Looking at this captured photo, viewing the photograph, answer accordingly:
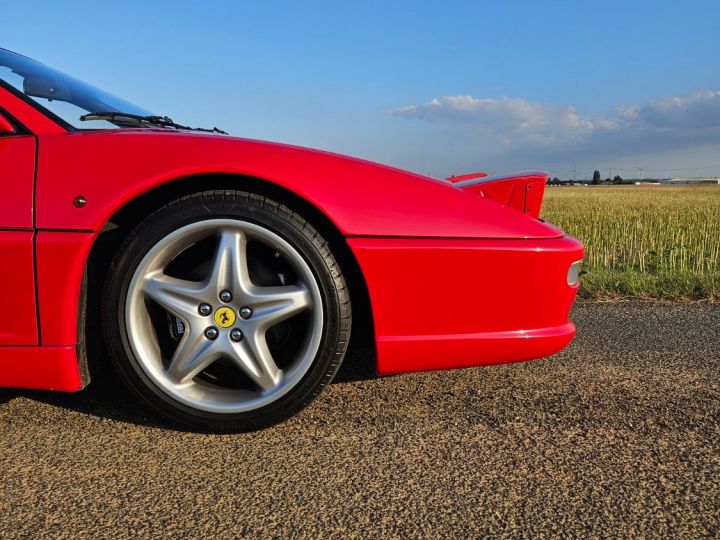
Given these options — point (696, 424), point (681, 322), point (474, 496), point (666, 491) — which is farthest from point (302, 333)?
point (681, 322)

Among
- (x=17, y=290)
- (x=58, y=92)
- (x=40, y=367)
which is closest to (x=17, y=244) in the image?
(x=17, y=290)

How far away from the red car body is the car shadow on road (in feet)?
0.88

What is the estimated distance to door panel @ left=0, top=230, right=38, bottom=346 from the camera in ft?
5.70

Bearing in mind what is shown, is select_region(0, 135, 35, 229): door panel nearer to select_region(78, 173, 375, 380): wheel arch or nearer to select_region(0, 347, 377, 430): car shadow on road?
select_region(78, 173, 375, 380): wheel arch

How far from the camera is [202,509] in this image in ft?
4.70

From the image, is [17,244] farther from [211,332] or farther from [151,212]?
[211,332]

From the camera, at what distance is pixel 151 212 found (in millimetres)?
1899

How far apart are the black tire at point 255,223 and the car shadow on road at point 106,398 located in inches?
5.9

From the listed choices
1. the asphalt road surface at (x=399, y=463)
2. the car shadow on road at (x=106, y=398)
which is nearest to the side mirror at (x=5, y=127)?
the car shadow on road at (x=106, y=398)

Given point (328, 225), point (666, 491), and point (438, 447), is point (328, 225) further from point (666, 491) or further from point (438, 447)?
point (666, 491)

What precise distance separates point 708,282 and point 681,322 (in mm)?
1204

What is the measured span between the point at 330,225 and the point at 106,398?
1137 millimetres

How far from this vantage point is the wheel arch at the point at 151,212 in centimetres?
185

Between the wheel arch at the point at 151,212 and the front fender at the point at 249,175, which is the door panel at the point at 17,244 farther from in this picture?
the wheel arch at the point at 151,212
